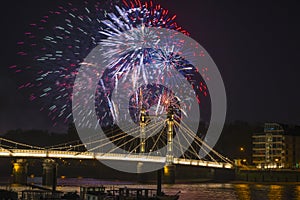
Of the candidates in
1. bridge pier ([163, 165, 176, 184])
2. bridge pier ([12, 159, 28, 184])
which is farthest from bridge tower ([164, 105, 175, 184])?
bridge pier ([12, 159, 28, 184])

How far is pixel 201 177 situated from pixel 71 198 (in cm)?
7870

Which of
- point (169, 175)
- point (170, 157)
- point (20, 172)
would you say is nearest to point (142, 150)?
point (170, 157)

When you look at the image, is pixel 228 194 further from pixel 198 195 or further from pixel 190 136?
pixel 190 136

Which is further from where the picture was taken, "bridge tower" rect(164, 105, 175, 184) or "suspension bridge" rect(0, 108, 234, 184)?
"bridge tower" rect(164, 105, 175, 184)

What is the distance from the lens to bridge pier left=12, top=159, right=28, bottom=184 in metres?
91.5

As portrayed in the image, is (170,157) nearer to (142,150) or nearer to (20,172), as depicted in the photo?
(142,150)

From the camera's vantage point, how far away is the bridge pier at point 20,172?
91.5 m

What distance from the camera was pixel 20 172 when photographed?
9269 cm

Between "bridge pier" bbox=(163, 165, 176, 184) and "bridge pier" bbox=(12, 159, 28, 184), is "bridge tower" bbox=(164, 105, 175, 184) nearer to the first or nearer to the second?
"bridge pier" bbox=(163, 165, 176, 184)

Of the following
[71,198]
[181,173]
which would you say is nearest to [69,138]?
[181,173]

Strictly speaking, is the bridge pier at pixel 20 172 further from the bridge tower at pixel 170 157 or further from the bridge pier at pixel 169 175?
the bridge tower at pixel 170 157

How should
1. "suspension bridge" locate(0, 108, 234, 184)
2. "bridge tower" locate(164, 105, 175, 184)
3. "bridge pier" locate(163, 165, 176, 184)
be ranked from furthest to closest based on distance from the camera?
"bridge tower" locate(164, 105, 175, 184) → "bridge pier" locate(163, 165, 176, 184) → "suspension bridge" locate(0, 108, 234, 184)

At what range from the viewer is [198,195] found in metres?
67.6

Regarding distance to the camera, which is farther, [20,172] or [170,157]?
[170,157]
